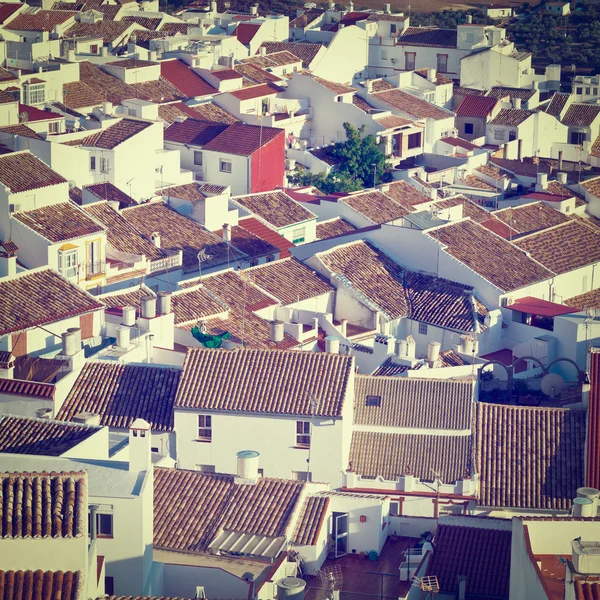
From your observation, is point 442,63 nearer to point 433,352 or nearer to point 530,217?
point 530,217

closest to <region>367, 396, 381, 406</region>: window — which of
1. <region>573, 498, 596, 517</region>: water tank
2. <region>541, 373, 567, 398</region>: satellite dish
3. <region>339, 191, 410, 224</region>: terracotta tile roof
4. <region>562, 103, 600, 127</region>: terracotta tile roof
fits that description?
<region>541, 373, 567, 398</region>: satellite dish

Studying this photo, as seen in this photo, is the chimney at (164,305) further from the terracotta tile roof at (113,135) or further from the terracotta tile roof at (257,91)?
the terracotta tile roof at (257,91)

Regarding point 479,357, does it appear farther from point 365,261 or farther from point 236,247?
point 236,247

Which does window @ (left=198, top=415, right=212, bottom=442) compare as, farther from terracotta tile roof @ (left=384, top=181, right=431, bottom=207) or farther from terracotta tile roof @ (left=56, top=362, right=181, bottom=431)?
terracotta tile roof @ (left=384, top=181, right=431, bottom=207)

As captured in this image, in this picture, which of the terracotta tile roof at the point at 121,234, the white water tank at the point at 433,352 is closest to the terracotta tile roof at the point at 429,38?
the terracotta tile roof at the point at 121,234

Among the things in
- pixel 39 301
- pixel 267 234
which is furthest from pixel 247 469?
pixel 267 234

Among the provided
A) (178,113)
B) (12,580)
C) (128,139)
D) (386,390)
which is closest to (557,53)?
(178,113)
